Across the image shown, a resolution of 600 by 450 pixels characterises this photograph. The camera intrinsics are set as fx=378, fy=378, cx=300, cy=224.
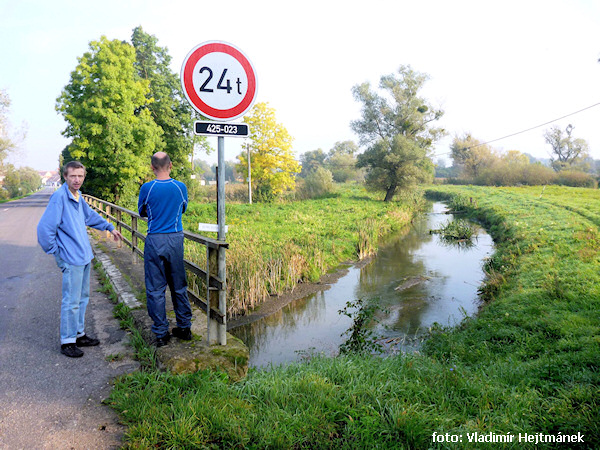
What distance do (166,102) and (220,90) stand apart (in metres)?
30.7

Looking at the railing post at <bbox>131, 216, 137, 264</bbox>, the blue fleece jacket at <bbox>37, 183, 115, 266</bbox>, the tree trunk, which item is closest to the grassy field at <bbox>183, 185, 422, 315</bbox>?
the railing post at <bbox>131, 216, 137, 264</bbox>

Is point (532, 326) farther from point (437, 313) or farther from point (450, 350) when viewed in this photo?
point (437, 313)

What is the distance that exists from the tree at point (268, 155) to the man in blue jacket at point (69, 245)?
27.5m

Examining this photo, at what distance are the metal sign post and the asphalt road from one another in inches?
47.5

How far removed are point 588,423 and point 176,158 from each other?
32.4m

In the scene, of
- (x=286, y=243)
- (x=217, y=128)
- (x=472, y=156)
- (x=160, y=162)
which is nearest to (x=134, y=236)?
(x=160, y=162)

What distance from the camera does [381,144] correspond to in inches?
1289

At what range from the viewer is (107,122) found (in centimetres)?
2320

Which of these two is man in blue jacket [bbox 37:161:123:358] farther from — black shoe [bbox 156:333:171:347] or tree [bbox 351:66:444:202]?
tree [bbox 351:66:444:202]

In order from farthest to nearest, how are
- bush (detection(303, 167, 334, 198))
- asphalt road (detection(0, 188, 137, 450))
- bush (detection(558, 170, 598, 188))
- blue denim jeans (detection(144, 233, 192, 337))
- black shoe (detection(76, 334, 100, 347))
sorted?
1. bush (detection(558, 170, 598, 188))
2. bush (detection(303, 167, 334, 198))
3. black shoe (detection(76, 334, 100, 347))
4. blue denim jeans (detection(144, 233, 192, 337))
5. asphalt road (detection(0, 188, 137, 450))

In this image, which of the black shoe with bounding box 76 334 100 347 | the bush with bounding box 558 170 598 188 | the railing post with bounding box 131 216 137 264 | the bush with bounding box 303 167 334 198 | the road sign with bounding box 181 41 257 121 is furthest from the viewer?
the bush with bounding box 558 170 598 188

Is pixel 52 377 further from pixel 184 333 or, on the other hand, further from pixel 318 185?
pixel 318 185

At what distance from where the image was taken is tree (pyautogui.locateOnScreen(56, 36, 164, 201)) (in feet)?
75.4

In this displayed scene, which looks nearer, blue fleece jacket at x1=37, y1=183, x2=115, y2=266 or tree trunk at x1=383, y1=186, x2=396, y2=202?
blue fleece jacket at x1=37, y1=183, x2=115, y2=266
